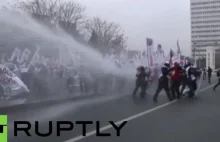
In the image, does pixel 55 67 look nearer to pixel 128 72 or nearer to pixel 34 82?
pixel 34 82

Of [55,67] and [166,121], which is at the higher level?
[55,67]

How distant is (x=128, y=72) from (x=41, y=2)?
67.3 ft

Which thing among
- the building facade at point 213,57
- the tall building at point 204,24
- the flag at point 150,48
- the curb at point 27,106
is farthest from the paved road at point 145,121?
the tall building at point 204,24

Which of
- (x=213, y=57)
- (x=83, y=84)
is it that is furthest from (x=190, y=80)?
(x=213, y=57)

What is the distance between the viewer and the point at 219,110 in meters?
13.5

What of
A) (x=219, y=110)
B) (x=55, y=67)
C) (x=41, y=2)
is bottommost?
(x=219, y=110)

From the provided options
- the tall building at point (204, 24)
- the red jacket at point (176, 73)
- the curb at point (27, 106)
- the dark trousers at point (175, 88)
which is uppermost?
the tall building at point (204, 24)

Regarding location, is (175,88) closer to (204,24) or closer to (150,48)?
(150,48)

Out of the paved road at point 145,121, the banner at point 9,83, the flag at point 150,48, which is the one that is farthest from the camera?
the flag at point 150,48

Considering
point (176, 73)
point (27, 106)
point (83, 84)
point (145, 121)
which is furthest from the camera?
point (83, 84)

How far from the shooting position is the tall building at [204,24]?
14638 cm

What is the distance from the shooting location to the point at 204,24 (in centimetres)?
14862

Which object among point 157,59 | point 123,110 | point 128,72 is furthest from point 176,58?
point 123,110

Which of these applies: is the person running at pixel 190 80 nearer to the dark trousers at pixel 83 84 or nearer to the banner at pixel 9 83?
the dark trousers at pixel 83 84
